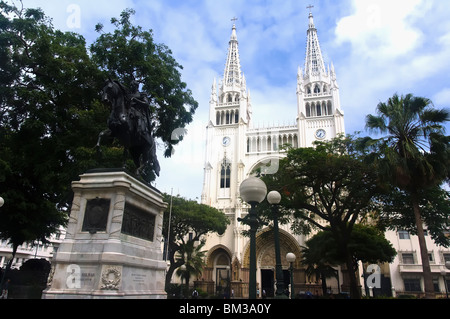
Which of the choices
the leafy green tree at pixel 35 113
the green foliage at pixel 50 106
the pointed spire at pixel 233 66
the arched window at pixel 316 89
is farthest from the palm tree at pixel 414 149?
the pointed spire at pixel 233 66

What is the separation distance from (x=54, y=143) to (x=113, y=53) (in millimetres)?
5827

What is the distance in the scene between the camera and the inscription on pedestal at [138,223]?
716 cm

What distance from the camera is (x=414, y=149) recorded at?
13805 mm

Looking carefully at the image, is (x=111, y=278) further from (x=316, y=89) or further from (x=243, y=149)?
(x=316, y=89)

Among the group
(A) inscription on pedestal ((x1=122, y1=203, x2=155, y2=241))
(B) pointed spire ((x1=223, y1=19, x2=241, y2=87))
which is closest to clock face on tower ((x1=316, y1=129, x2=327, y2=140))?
(B) pointed spire ((x1=223, y1=19, x2=241, y2=87))

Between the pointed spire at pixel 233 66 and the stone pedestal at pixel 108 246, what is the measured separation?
4886 centimetres

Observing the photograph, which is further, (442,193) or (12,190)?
(442,193)

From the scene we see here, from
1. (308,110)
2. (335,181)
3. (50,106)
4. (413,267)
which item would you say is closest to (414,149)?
(335,181)

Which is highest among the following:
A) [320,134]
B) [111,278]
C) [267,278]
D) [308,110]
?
[308,110]

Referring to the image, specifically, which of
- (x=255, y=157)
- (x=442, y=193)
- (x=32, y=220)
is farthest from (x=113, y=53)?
(x=255, y=157)

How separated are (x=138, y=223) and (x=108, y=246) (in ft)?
3.89
